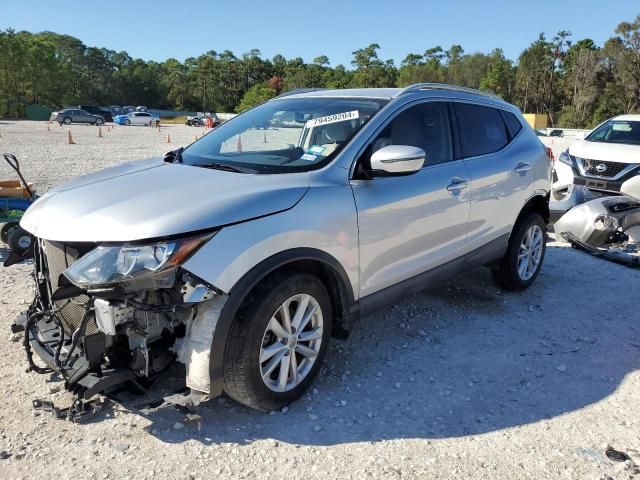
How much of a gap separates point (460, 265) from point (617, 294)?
216 cm

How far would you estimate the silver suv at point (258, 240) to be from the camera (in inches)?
105

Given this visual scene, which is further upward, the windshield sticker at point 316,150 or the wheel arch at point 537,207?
the windshield sticker at point 316,150

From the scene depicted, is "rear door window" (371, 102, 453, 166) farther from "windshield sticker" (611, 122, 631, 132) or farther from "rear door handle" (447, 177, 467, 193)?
"windshield sticker" (611, 122, 631, 132)

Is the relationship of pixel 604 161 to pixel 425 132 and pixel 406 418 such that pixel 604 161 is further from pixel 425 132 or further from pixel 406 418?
pixel 406 418

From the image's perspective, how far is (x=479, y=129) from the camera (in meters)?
4.68

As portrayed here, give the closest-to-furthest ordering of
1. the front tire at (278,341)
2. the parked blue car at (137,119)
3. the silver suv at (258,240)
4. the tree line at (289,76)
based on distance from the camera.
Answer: the silver suv at (258,240), the front tire at (278,341), the parked blue car at (137,119), the tree line at (289,76)

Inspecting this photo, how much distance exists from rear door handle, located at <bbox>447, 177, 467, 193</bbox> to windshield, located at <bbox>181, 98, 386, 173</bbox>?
0.83 meters

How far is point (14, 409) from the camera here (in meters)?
3.14

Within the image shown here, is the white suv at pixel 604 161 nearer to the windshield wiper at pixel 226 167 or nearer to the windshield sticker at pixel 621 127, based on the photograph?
the windshield sticker at pixel 621 127

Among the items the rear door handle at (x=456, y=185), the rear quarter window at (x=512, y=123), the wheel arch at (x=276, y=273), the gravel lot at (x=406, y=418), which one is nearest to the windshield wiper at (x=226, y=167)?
the wheel arch at (x=276, y=273)

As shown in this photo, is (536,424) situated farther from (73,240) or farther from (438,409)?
(73,240)

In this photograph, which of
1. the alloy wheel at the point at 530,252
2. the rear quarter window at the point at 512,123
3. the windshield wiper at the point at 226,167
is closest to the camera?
the windshield wiper at the point at 226,167

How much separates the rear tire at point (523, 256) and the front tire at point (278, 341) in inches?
98.9

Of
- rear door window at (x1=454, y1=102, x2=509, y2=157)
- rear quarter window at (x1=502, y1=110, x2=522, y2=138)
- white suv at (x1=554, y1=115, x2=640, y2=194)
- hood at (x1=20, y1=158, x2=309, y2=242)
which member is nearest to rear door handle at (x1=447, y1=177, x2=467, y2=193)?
rear door window at (x1=454, y1=102, x2=509, y2=157)
